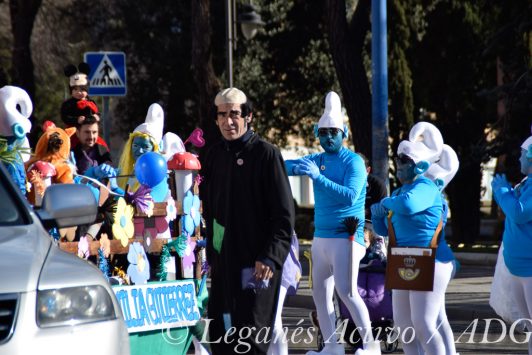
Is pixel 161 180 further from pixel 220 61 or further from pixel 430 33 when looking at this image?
pixel 220 61

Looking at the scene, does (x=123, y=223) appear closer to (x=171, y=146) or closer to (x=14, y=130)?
(x=14, y=130)

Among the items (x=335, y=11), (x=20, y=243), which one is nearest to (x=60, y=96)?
(x=335, y=11)

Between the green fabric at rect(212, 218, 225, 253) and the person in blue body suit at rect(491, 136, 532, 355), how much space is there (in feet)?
7.83

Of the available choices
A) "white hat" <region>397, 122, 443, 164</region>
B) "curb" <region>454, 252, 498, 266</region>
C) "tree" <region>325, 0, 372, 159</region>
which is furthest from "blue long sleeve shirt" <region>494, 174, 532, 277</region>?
"tree" <region>325, 0, 372, 159</region>

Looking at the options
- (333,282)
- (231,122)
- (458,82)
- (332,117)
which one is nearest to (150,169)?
(332,117)

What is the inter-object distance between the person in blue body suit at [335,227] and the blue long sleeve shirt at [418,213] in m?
0.85

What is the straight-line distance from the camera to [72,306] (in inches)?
215

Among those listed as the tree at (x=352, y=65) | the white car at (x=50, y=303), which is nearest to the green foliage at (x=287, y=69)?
the tree at (x=352, y=65)

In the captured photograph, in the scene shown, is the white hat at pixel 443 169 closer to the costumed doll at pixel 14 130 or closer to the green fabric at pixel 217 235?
the green fabric at pixel 217 235

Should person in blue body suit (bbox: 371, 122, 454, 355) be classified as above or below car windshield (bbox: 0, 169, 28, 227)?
below

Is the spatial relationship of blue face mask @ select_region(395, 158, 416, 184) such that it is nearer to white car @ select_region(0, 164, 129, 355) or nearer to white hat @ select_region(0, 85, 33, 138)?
white hat @ select_region(0, 85, 33, 138)

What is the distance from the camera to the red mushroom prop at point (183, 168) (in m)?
9.98

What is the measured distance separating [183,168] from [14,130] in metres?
1.26

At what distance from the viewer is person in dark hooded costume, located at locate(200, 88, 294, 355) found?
7320 millimetres
